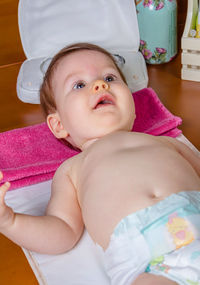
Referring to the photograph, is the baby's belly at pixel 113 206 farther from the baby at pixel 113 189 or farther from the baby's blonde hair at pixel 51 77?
the baby's blonde hair at pixel 51 77

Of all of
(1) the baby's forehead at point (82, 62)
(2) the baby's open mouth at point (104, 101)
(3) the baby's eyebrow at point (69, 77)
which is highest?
(1) the baby's forehead at point (82, 62)

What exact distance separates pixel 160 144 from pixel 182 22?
113 cm

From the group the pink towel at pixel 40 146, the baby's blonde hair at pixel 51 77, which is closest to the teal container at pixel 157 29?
the pink towel at pixel 40 146

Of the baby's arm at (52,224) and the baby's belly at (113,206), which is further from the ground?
the baby's belly at (113,206)

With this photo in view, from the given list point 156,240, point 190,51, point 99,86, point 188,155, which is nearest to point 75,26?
point 190,51

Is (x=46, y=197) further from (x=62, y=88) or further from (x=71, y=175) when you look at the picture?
(x=62, y=88)

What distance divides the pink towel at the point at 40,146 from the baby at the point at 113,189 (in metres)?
0.09

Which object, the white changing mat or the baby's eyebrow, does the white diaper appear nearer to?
the white changing mat

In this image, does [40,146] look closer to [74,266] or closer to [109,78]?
[109,78]

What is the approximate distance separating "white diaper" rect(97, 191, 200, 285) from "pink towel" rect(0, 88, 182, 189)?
0.40 metres

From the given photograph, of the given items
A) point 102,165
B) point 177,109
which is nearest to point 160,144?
point 102,165

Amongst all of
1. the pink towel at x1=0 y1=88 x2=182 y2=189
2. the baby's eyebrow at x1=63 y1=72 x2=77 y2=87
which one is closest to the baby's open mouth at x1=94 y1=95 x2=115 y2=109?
the baby's eyebrow at x1=63 y1=72 x2=77 y2=87

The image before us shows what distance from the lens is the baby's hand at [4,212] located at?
100 cm

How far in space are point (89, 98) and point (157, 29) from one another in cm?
72
